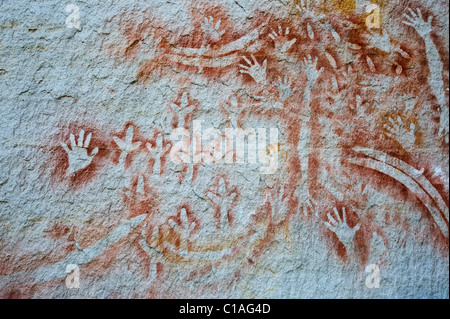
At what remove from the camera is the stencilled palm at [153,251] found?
60.1 inches

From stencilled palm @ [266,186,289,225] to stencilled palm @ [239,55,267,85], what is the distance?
16.8 inches

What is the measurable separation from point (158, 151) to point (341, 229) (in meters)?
0.76

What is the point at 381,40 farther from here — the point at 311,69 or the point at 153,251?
the point at 153,251

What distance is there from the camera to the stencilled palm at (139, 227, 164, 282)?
5.01ft

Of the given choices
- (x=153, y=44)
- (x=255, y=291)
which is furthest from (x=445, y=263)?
(x=153, y=44)

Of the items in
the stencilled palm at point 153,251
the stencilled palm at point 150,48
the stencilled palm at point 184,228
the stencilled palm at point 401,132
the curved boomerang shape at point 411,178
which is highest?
the stencilled palm at point 150,48

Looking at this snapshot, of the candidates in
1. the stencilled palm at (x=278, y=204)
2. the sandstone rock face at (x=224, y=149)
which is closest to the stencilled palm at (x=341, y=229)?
the sandstone rock face at (x=224, y=149)

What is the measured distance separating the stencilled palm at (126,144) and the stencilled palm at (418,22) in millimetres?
1175

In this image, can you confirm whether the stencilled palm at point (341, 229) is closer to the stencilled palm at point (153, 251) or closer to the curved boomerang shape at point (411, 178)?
the curved boomerang shape at point (411, 178)

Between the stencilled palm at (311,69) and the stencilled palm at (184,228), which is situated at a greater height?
the stencilled palm at (311,69)

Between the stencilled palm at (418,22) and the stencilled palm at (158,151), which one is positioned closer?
the stencilled palm at (158,151)

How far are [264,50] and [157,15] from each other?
1.43ft

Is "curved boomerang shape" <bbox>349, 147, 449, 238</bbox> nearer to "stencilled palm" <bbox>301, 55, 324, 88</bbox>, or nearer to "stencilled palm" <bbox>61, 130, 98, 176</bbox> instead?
"stencilled palm" <bbox>301, 55, 324, 88</bbox>

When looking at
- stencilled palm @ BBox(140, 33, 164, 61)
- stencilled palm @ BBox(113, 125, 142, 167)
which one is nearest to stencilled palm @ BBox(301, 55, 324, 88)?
stencilled palm @ BBox(140, 33, 164, 61)
